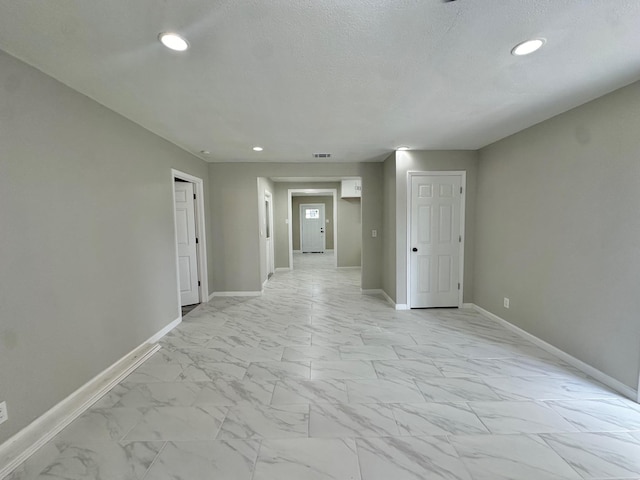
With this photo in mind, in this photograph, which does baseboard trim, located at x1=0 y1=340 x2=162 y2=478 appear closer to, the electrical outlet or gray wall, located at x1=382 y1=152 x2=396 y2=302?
the electrical outlet

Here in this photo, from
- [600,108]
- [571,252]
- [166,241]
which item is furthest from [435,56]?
[166,241]

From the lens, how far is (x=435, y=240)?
13.5ft

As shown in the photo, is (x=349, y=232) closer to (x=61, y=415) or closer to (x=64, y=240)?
(x=64, y=240)

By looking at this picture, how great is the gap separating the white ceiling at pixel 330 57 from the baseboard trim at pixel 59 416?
232cm

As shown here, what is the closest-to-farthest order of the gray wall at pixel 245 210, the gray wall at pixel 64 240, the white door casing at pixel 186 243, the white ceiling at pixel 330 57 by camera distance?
1. the white ceiling at pixel 330 57
2. the gray wall at pixel 64 240
3. the white door casing at pixel 186 243
4. the gray wall at pixel 245 210

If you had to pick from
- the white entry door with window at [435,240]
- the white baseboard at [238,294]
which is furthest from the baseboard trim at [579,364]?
the white baseboard at [238,294]

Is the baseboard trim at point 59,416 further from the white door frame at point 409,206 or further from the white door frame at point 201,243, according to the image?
the white door frame at point 409,206

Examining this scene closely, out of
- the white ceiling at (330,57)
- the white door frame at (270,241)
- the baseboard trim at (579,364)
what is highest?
the white ceiling at (330,57)

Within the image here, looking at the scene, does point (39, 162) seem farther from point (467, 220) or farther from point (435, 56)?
point (467, 220)

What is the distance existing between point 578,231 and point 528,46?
1.79 m

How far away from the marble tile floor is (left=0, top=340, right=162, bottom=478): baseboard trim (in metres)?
0.05

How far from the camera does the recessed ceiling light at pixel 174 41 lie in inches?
57.9

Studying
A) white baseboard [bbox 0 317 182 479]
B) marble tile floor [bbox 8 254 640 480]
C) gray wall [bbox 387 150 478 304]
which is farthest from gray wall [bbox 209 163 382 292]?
white baseboard [bbox 0 317 182 479]

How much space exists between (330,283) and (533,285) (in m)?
3.73
